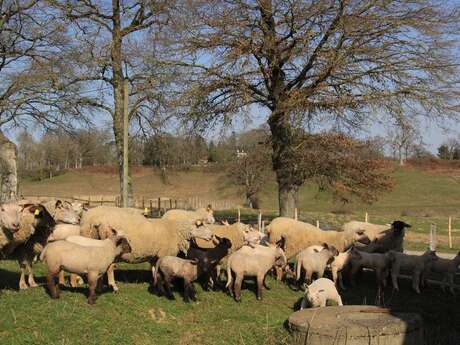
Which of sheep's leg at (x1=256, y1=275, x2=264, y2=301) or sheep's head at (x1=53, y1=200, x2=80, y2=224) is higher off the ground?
sheep's head at (x1=53, y1=200, x2=80, y2=224)

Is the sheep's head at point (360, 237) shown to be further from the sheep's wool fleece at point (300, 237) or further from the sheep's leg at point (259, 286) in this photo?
the sheep's leg at point (259, 286)

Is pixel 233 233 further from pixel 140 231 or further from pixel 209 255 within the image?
pixel 140 231

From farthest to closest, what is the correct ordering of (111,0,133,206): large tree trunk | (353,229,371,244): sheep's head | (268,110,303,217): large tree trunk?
1. (111,0,133,206): large tree trunk
2. (268,110,303,217): large tree trunk
3. (353,229,371,244): sheep's head

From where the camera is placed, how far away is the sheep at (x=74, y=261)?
31.9 ft

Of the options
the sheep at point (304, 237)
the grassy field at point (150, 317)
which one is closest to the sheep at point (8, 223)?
the grassy field at point (150, 317)

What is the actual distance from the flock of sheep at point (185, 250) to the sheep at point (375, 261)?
2 centimetres

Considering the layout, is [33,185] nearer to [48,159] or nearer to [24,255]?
[48,159]

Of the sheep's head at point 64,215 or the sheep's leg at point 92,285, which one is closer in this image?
the sheep's leg at point 92,285

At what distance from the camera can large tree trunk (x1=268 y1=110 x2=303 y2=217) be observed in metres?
22.4

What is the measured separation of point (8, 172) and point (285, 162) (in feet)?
37.2

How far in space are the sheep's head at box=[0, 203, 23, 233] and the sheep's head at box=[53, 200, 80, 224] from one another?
369 centimetres

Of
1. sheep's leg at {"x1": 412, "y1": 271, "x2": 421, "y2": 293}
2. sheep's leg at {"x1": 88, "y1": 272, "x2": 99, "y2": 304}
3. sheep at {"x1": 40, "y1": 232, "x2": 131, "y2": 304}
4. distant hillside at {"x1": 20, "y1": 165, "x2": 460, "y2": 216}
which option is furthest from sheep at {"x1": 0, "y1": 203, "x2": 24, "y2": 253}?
distant hillside at {"x1": 20, "y1": 165, "x2": 460, "y2": 216}

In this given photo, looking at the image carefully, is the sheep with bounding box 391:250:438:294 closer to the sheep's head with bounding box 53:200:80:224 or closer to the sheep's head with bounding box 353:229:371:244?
the sheep's head with bounding box 353:229:371:244

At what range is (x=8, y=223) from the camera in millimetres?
10055
